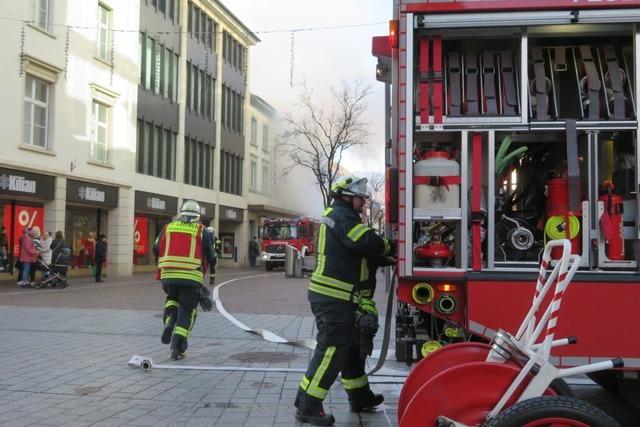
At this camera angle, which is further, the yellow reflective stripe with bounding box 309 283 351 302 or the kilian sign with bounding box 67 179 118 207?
the kilian sign with bounding box 67 179 118 207

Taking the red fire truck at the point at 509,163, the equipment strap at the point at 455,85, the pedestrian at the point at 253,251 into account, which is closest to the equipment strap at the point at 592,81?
the red fire truck at the point at 509,163

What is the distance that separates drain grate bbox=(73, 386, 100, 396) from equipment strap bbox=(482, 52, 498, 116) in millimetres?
4228

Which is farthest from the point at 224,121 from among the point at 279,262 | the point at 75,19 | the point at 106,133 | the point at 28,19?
the point at 28,19

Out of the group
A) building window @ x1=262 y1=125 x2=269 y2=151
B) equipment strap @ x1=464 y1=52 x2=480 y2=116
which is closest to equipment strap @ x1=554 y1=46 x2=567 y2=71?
equipment strap @ x1=464 y1=52 x2=480 y2=116

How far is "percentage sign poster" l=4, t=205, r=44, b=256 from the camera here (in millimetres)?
19359

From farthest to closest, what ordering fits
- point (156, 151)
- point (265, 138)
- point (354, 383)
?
point (265, 138) → point (156, 151) → point (354, 383)

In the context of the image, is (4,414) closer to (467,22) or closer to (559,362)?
(559,362)

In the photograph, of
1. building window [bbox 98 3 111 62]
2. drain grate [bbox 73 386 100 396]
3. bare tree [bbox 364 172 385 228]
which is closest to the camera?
bare tree [bbox 364 172 385 228]

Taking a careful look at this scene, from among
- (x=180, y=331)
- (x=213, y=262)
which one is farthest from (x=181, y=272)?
(x=213, y=262)

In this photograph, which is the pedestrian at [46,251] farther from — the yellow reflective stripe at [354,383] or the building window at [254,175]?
the building window at [254,175]

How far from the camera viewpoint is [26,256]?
17312 millimetres

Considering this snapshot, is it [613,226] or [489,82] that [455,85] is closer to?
[489,82]

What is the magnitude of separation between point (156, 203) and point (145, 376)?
875 inches

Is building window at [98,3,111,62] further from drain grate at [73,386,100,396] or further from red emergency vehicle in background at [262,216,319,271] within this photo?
drain grate at [73,386,100,396]
